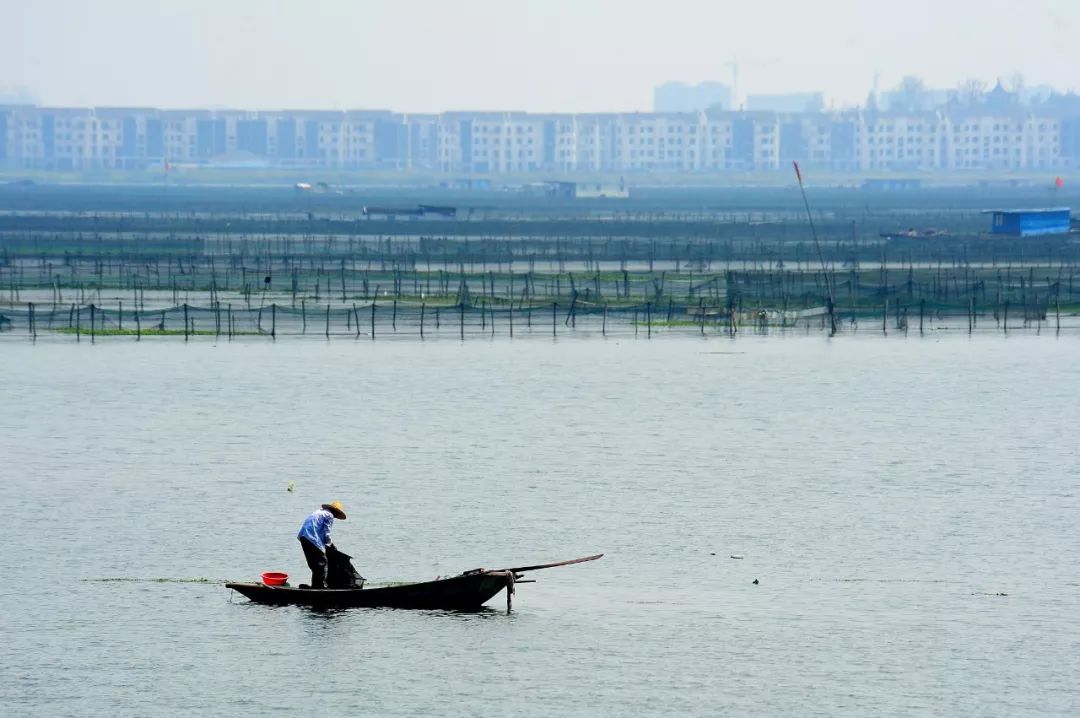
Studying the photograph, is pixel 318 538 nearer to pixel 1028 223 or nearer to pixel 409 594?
pixel 409 594

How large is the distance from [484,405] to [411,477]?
15.9m

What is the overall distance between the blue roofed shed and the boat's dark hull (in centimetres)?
11934

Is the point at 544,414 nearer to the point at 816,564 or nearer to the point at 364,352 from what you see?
the point at 364,352

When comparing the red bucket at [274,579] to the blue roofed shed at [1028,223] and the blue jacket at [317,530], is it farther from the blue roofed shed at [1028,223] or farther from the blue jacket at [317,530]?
the blue roofed shed at [1028,223]

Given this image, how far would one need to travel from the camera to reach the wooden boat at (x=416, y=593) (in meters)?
33.7

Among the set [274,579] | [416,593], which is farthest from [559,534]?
[274,579]

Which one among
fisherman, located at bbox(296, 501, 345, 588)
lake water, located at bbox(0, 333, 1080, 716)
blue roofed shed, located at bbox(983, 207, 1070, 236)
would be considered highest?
blue roofed shed, located at bbox(983, 207, 1070, 236)

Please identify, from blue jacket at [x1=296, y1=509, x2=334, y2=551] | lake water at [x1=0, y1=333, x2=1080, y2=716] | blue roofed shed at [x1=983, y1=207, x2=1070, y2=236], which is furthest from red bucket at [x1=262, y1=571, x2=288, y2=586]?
blue roofed shed at [x1=983, y1=207, x2=1070, y2=236]

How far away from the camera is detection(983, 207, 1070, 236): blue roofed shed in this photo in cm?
14688

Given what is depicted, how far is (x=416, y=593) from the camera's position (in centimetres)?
3381

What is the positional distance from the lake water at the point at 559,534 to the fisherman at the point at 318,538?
0.83 meters

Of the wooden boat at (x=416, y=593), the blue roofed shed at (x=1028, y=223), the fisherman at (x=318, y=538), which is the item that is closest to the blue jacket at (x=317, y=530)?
the fisherman at (x=318, y=538)

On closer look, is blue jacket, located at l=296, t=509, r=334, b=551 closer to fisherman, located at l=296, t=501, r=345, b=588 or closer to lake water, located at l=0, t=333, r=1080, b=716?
fisherman, located at l=296, t=501, r=345, b=588

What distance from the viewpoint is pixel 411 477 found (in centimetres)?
5047
